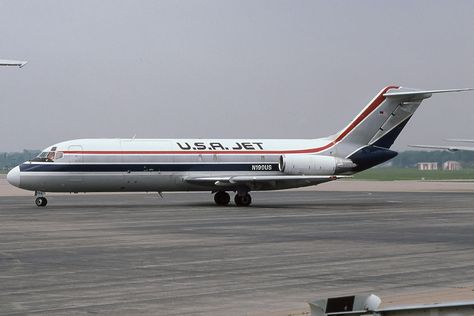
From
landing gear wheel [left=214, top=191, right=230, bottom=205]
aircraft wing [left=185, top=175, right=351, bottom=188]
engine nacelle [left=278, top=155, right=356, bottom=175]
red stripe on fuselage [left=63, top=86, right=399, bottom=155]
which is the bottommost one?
landing gear wheel [left=214, top=191, right=230, bottom=205]

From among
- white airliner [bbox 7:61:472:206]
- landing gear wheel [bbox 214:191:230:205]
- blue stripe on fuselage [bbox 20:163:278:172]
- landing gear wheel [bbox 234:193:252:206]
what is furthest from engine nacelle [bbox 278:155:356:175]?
landing gear wheel [bbox 214:191:230:205]

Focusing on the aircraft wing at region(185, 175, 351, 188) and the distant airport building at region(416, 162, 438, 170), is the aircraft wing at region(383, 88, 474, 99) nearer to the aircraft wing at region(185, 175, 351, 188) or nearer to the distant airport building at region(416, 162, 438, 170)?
the aircraft wing at region(185, 175, 351, 188)

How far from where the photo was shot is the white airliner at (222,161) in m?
40.8

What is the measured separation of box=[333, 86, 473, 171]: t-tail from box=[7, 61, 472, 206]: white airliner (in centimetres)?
5

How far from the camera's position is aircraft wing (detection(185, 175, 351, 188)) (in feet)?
136

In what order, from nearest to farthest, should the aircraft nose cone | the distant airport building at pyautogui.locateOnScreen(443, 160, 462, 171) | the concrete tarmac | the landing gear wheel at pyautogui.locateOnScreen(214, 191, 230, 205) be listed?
the concrete tarmac < the aircraft nose cone < the landing gear wheel at pyautogui.locateOnScreen(214, 191, 230, 205) < the distant airport building at pyautogui.locateOnScreen(443, 160, 462, 171)

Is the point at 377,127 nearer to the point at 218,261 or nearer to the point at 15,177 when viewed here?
the point at 15,177

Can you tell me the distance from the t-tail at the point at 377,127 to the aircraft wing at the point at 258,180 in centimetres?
336

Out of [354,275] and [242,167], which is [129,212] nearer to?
[242,167]

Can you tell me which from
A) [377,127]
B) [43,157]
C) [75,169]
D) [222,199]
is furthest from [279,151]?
[43,157]

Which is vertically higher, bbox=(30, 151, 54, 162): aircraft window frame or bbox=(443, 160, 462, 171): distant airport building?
bbox=(30, 151, 54, 162): aircraft window frame

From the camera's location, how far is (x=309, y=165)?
1695 inches

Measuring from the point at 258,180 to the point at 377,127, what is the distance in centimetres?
710

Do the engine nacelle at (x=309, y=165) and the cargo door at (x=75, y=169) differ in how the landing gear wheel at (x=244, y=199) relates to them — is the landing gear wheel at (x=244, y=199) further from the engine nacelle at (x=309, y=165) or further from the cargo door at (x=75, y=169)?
the cargo door at (x=75, y=169)
